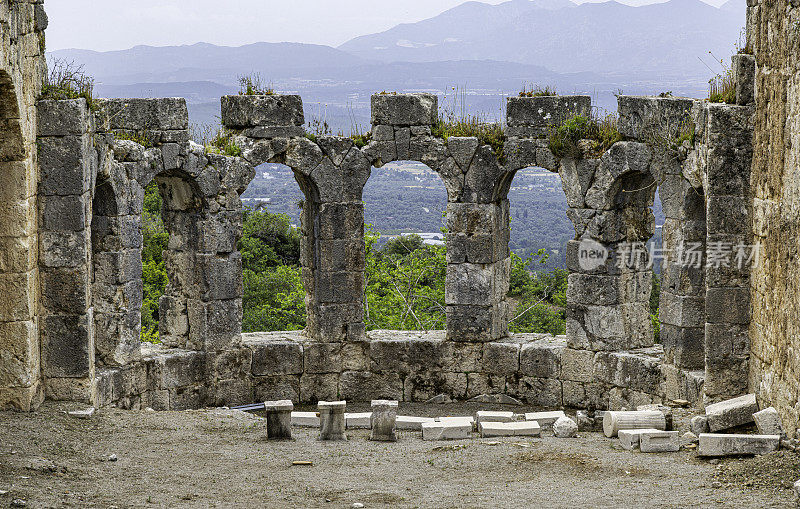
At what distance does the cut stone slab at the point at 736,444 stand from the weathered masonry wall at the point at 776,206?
31 centimetres

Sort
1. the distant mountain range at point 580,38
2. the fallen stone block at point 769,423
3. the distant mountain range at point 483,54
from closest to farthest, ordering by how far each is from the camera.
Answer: the fallen stone block at point 769,423, the distant mountain range at point 483,54, the distant mountain range at point 580,38

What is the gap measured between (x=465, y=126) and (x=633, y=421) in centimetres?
611

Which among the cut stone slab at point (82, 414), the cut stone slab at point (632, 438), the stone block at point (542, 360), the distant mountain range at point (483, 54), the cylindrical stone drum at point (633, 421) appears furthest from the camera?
the distant mountain range at point (483, 54)

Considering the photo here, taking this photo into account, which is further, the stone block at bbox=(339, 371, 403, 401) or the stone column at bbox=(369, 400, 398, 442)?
the stone block at bbox=(339, 371, 403, 401)

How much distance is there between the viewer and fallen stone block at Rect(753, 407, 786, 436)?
995 centimetres

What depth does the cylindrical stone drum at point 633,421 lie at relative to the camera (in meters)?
11.6

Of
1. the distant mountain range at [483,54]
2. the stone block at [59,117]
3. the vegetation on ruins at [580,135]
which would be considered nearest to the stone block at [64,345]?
the stone block at [59,117]

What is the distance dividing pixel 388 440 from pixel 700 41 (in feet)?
390

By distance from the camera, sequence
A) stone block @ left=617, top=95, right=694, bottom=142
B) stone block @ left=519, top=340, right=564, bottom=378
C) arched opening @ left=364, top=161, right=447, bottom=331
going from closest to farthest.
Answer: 1. stone block @ left=617, top=95, right=694, bottom=142
2. stone block @ left=519, top=340, right=564, bottom=378
3. arched opening @ left=364, top=161, right=447, bottom=331

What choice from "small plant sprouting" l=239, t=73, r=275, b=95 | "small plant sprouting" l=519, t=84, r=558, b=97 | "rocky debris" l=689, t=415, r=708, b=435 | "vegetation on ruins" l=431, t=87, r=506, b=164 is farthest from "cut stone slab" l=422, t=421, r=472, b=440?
"small plant sprouting" l=239, t=73, r=275, b=95

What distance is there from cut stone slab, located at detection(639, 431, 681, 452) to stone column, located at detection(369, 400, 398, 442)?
2847 mm

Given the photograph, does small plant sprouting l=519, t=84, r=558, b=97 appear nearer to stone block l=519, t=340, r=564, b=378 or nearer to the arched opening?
the arched opening

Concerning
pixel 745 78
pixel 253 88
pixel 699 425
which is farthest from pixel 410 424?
pixel 253 88

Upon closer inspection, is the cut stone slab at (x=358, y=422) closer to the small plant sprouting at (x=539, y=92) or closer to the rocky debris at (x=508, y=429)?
the rocky debris at (x=508, y=429)
